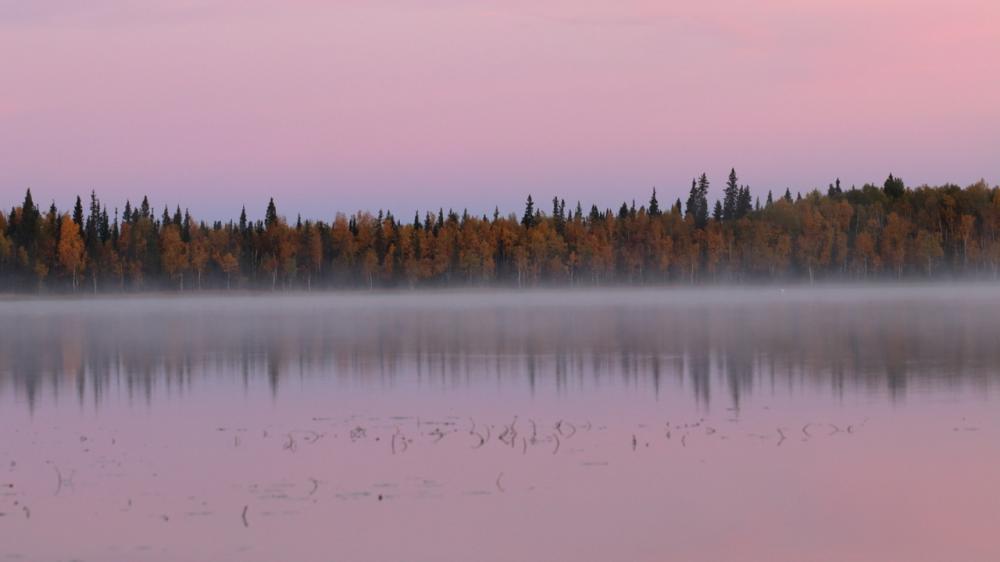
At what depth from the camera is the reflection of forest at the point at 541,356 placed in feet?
96.3

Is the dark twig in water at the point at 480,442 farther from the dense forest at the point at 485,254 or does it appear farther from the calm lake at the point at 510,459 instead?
the dense forest at the point at 485,254

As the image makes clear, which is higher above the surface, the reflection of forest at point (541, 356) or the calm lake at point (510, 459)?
the reflection of forest at point (541, 356)

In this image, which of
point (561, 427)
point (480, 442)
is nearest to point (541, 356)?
point (561, 427)

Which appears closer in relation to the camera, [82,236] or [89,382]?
[89,382]

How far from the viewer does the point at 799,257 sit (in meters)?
192

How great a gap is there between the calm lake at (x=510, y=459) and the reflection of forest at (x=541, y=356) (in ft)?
0.83

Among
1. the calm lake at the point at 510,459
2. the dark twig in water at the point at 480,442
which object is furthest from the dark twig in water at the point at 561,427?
the dark twig in water at the point at 480,442

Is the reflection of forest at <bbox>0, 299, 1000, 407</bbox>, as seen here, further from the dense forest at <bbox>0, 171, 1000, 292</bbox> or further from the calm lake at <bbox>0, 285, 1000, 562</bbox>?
the dense forest at <bbox>0, 171, 1000, 292</bbox>

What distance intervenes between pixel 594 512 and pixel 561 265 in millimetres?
181393

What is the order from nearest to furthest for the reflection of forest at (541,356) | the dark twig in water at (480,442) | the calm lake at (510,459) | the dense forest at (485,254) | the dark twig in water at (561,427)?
the calm lake at (510,459) < the dark twig in water at (480,442) < the dark twig in water at (561,427) < the reflection of forest at (541,356) < the dense forest at (485,254)

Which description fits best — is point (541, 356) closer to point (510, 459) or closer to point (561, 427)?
point (561, 427)

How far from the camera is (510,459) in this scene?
18.0 meters

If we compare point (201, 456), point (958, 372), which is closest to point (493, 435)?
point (201, 456)

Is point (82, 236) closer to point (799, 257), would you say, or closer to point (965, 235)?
point (799, 257)
